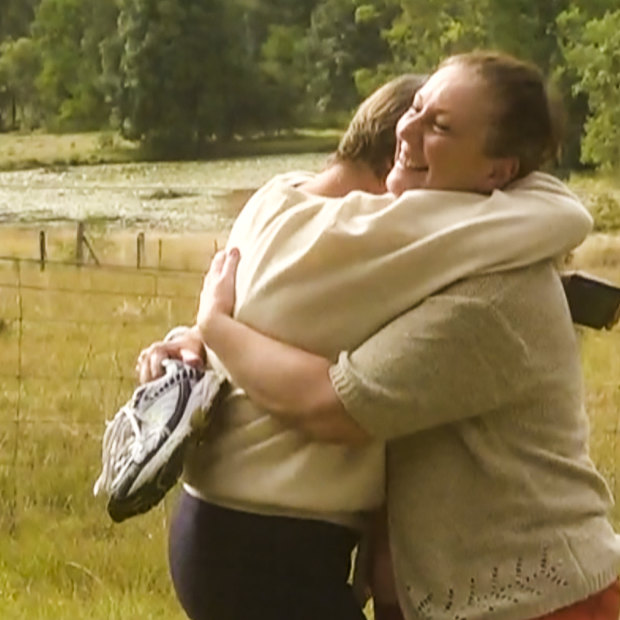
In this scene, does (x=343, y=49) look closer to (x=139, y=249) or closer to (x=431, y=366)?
(x=139, y=249)

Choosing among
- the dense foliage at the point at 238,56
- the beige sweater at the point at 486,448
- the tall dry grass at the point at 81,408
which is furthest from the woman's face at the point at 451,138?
the tall dry grass at the point at 81,408

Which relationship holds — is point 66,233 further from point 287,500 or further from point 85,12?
point 287,500

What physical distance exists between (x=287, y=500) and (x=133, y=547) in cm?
103

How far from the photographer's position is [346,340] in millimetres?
1216

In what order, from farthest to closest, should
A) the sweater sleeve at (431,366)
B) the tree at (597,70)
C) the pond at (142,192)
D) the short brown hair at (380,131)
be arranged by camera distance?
the pond at (142,192) < the tree at (597,70) < the short brown hair at (380,131) < the sweater sleeve at (431,366)

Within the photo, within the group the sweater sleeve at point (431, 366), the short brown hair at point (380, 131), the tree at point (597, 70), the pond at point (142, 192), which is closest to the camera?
the sweater sleeve at point (431, 366)

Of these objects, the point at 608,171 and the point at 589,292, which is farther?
the point at 608,171

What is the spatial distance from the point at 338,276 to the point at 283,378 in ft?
0.37

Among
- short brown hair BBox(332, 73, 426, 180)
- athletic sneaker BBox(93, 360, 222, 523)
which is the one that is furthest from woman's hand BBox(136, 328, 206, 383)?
short brown hair BBox(332, 73, 426, 180)

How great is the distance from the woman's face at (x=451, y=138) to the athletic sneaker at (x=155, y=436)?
Result: 0.97ft

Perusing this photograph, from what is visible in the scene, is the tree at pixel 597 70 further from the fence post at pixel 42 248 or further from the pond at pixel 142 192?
the fence post at pixel 42 248

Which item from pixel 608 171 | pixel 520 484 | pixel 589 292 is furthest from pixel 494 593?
pixel 608 171

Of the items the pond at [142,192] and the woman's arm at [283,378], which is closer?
the woman's arm at [283,378]

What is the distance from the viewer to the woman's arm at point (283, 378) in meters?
1.19
